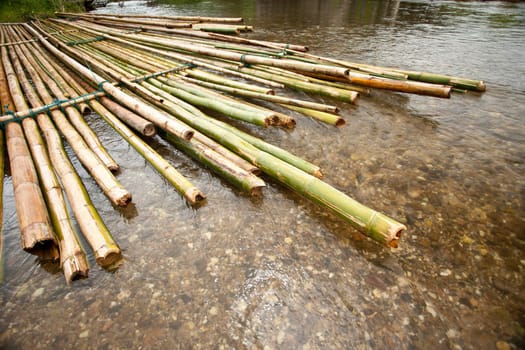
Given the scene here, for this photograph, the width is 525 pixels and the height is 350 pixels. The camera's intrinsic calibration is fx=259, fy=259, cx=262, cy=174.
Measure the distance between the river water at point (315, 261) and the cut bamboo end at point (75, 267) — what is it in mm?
95

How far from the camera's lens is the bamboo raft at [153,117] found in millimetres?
2809

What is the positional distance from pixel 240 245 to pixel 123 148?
305 centimetres

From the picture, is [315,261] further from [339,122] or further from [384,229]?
[339,122]

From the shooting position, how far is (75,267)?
2.47 metres

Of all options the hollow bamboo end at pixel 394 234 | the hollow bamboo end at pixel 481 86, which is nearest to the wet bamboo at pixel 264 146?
the hollow bamboo end at pixel 394 234

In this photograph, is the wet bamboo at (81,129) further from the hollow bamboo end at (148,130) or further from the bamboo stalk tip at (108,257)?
the bamboo stalk tip at (108,257)

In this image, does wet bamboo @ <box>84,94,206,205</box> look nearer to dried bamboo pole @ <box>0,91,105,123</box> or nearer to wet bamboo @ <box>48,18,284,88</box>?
dried bamboo pole @ <box>0,91,105,123</box>

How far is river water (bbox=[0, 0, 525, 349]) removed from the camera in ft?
7.27

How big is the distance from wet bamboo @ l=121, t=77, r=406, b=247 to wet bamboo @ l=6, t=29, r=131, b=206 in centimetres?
152

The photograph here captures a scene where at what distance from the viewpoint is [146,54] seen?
7.61 m

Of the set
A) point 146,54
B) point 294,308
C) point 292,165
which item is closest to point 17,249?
point 294,308

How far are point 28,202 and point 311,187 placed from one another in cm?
325

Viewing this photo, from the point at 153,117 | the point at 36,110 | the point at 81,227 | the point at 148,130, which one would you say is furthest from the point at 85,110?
the point at 81,227

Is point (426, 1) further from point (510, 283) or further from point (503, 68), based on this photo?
point (510, 283)
